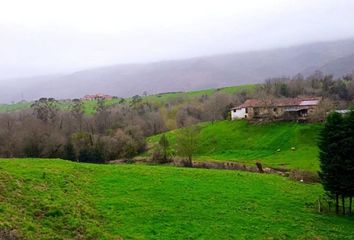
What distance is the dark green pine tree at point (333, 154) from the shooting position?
126 ft

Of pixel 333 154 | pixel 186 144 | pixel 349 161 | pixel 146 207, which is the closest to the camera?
pixel 146 207

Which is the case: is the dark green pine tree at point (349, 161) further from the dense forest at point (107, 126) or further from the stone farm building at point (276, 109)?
the stone farm building at point (276, 109)

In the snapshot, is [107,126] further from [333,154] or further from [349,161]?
[349,161]

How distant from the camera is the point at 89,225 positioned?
1126 inches

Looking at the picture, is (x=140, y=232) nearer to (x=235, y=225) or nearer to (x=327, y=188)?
(x=235, y=225)

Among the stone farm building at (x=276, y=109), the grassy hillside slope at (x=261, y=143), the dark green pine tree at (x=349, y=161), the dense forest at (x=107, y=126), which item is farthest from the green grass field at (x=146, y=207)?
the stone farm building at (x=276, y=109)

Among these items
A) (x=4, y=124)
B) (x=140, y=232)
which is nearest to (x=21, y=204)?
(x=140, y=232)

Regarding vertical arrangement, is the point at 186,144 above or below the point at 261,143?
above

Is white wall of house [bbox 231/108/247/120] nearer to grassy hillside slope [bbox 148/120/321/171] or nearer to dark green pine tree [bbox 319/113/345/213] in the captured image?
grassy hillside slope [bbox 148/120/321/171]

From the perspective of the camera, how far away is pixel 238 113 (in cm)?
12425

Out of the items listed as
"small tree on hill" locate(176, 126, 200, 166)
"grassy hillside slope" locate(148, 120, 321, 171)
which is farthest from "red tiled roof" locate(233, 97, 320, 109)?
"small tree on hill" locate(176, 126, 200, 166)

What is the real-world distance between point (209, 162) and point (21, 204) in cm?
5228

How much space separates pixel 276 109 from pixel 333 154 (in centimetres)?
8130

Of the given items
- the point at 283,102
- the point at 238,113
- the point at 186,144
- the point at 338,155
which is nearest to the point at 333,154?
the point at 338,155
